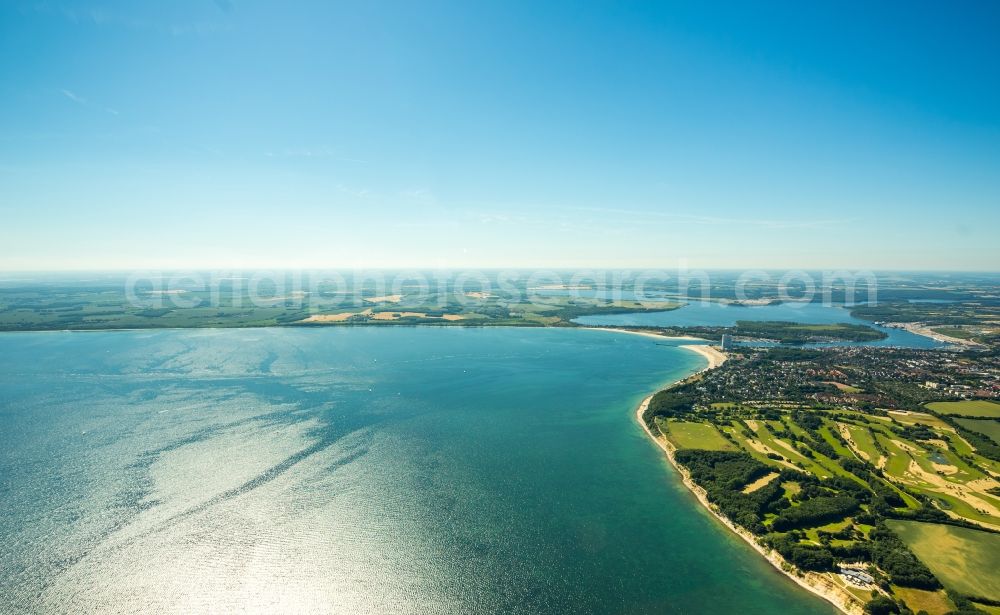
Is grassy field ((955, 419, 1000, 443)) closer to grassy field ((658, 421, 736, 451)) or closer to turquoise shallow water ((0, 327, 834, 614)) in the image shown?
grassy field ((658, 421, 736, 451))

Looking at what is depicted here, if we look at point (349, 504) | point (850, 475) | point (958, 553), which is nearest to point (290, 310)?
point (349, 504)

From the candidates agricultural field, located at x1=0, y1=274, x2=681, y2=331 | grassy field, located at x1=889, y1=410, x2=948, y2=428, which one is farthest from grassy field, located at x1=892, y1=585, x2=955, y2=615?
agricultural field, located at x1=0, y1=274, x2=681, y2=331

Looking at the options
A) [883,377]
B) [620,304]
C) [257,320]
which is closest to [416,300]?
[257,320]

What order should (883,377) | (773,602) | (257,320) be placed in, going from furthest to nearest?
1. (257,320)
2. (883,377)
3. (773,602)

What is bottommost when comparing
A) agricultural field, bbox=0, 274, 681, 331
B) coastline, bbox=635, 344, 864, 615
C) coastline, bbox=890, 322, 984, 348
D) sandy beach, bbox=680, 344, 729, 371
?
coastline, bbox=635, 344, 864, 615

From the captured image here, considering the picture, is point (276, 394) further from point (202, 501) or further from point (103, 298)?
point (103, 298)

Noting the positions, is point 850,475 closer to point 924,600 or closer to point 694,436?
point 694,436
